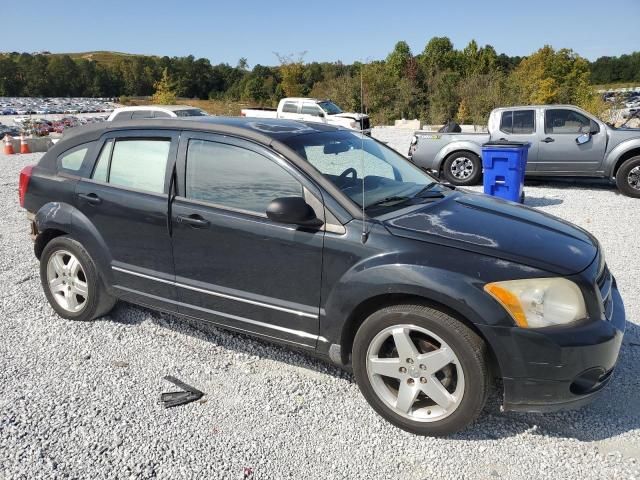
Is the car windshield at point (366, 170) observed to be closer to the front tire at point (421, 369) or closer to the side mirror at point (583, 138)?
the front tire at point (421, 369)

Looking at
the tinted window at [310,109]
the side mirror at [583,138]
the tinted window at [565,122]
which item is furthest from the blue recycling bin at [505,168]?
the tinted window at [310,109]

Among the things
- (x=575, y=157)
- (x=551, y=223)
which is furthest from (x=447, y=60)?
(x=551, y=223)

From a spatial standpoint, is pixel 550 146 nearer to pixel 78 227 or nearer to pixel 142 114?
pixel 78 227

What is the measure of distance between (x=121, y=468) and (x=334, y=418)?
1164 millimetres

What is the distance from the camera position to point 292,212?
2891mm

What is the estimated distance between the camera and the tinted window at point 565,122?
33.6 feet

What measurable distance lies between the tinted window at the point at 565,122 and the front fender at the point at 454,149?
1417mm

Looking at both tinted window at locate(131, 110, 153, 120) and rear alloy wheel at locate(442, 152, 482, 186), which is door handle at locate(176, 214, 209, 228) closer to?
rear alloy wheel at locate(442, 152, 482, 186)

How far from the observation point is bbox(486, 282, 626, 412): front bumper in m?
2.50

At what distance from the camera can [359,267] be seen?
284 centimetres

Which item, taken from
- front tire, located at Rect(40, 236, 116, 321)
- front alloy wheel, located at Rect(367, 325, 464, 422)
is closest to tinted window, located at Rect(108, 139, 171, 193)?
front tire, located at Rect(40, 236, 116, 321)

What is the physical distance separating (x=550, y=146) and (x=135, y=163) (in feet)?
29.6

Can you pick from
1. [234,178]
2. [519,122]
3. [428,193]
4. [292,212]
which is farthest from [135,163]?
[519,122]

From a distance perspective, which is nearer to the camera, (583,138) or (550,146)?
(583,138)
